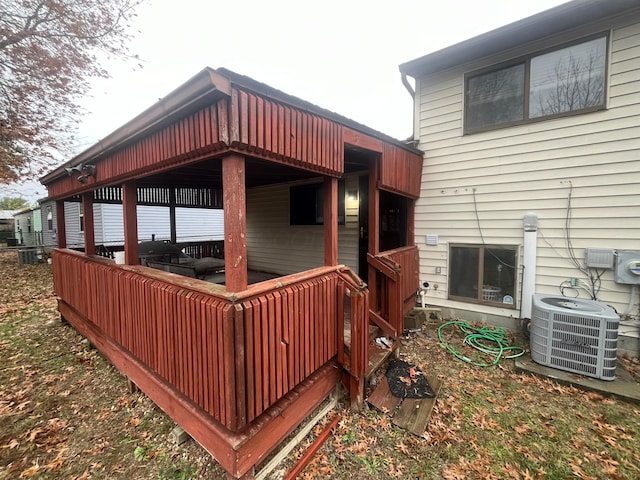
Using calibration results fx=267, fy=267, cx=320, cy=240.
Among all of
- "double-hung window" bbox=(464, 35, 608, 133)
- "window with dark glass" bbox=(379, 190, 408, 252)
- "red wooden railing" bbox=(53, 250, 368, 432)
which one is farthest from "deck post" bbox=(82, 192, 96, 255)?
"double-hung window" bbox=(464, 35, 608, 133)

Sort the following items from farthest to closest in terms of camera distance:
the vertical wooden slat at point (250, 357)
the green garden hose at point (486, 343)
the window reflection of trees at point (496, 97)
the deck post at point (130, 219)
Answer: the window reflection of trees at point (496, 97)
the green garden hose at point (486, 343)
the deck post at point (130, 219)
the vertical wooden slat at point (250, 357)

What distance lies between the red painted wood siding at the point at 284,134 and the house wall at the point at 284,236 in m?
3.08

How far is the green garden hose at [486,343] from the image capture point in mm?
4227

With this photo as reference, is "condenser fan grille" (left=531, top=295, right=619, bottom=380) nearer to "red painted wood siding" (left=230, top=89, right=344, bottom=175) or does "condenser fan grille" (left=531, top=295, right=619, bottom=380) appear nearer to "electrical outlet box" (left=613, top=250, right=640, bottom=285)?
"electrical outlet box" (left=613, top=250, right=640, bottom=285)

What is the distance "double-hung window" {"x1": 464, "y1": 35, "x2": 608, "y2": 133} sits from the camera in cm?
429

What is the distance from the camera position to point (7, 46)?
9.04 meters

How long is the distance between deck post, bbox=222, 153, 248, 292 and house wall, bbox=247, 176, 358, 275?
4.18m

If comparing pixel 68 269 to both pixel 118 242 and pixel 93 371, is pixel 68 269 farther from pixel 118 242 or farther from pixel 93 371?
pixel 118 242

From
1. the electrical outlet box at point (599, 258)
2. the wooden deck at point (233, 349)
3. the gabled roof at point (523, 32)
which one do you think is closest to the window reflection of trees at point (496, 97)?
the gabled roof at point (523, 32)

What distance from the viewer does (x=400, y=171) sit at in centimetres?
481

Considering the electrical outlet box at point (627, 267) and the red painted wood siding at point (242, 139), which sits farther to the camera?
the electrical outlet box at point (627, 267)

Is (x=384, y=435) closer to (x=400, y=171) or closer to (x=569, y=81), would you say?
(x=400, y=171)

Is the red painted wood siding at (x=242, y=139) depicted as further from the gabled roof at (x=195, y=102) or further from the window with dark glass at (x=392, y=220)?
the window with dark glass at (x=392, y=220)

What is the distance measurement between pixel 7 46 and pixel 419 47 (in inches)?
960
